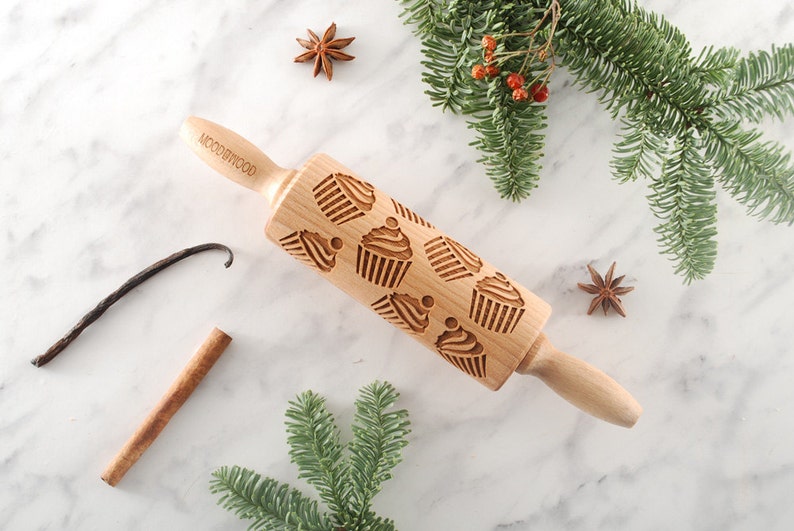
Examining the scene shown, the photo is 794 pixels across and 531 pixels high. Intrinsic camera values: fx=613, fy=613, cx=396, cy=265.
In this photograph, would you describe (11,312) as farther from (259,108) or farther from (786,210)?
(786,210)

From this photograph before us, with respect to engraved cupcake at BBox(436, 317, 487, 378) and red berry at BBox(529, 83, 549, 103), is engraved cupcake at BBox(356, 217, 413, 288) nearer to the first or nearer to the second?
engraved cupcake at BBox(436, 317, 487, 378)

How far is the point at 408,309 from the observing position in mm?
1253

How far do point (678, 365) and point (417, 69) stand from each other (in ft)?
3.11

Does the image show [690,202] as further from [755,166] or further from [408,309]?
[408,309]

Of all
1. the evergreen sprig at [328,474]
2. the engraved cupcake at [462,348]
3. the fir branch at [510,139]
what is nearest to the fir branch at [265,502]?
the evergreen sprig at [328,474]

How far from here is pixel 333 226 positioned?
1.23 metres

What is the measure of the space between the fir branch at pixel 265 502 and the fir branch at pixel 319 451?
1.7 inches

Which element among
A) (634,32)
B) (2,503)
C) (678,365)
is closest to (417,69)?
(634,32)

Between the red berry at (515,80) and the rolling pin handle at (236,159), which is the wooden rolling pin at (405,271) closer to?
the rolling pin handle at (236,159)

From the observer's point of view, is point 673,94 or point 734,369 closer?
point 673,94

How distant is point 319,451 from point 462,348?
1.25ft

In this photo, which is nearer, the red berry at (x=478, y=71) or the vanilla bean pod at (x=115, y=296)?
the red berry at (x=478, y=71)

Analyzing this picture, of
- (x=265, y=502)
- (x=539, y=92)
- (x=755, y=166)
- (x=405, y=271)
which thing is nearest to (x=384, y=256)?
(x=405, y=271)

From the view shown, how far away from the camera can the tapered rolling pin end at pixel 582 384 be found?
4.03ft
